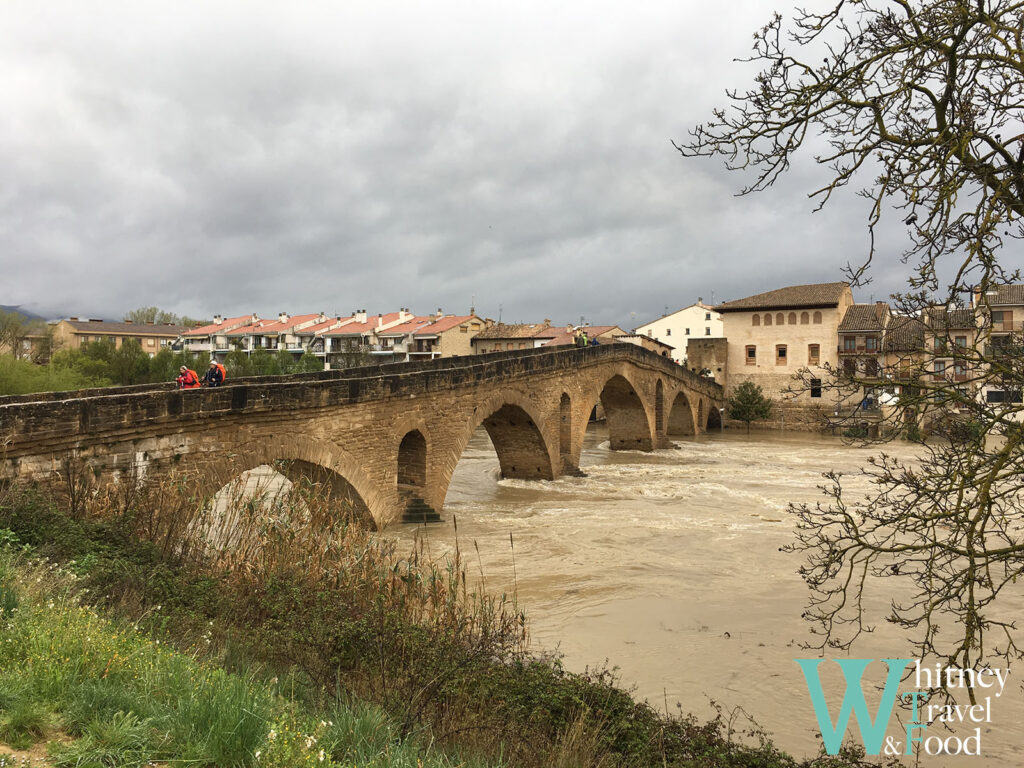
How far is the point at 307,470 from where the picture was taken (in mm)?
12703

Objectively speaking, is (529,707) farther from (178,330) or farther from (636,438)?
(178,330)

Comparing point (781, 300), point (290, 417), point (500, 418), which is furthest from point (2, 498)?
point (781, 300)

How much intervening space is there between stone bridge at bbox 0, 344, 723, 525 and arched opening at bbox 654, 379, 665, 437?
8.59 m

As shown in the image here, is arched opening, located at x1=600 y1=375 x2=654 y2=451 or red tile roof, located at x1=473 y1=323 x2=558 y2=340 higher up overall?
red tile roof, located at x1=473 y1=323 x2=558 y2=340

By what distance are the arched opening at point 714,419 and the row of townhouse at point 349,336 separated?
2207cm

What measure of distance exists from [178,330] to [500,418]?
62.7m

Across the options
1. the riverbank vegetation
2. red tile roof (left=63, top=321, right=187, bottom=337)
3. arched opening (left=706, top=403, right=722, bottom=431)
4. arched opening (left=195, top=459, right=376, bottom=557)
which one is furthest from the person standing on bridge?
red tile roof (left=63, top=321, right=187, bottom=337)

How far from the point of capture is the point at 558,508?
18.8 meters

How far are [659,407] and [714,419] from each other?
10903mm

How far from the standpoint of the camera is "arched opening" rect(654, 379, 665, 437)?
34438mm

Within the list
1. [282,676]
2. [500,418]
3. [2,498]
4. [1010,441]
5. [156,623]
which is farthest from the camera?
[500,418]

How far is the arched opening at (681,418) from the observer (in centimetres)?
3959

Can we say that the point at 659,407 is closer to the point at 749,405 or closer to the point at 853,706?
the point at 749,405

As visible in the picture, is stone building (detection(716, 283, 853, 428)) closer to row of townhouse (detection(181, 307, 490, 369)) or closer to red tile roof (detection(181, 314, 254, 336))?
row of townhouse (detection(181, 307, 490, 369))
